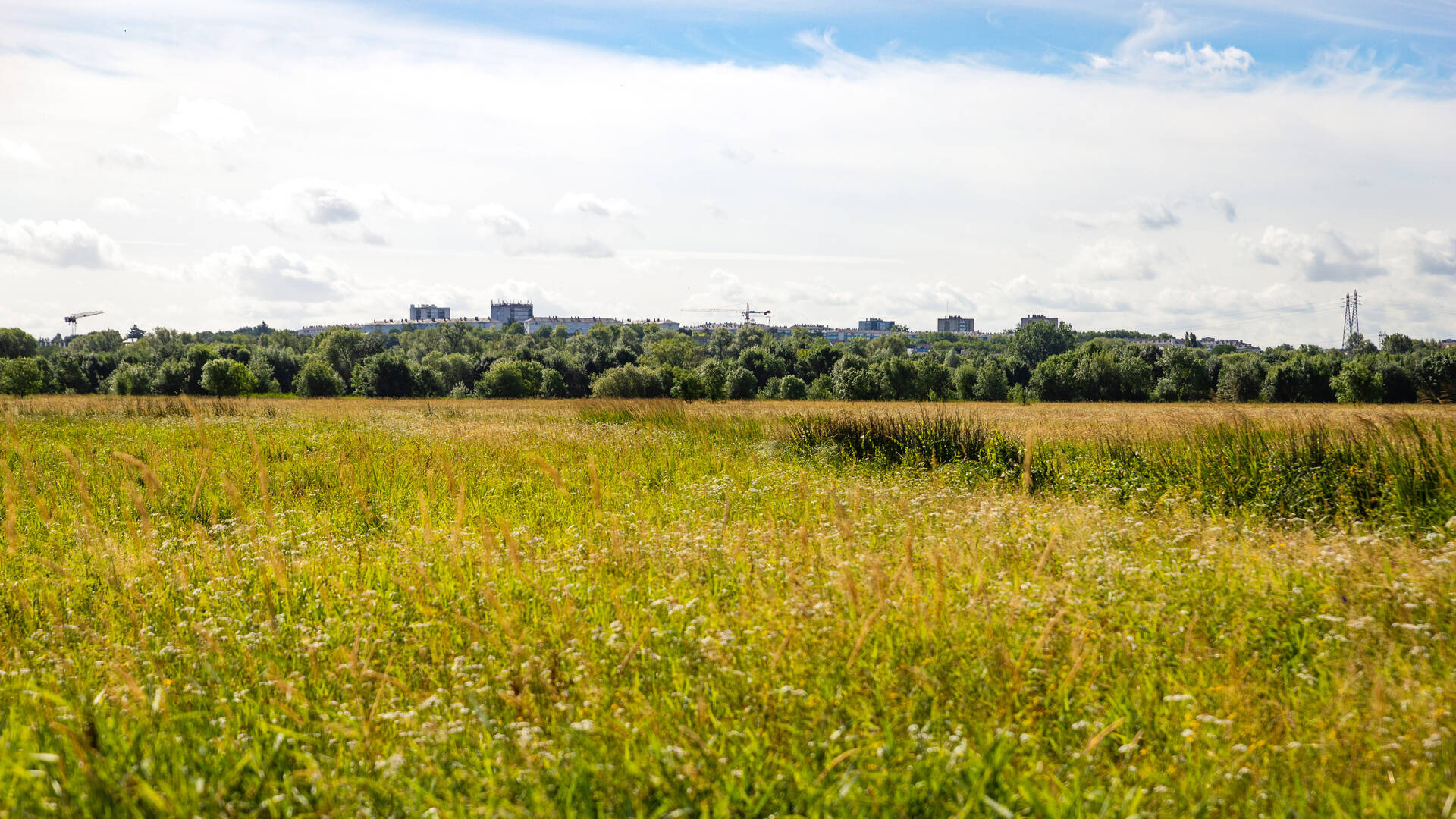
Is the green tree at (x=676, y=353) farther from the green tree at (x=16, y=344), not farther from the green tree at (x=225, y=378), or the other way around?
the green tree at (x=16, y=344)

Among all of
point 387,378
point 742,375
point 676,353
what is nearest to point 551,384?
point 387,378

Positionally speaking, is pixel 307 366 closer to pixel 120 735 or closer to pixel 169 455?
pixel 169 455

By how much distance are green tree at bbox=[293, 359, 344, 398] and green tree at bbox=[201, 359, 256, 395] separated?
17.7 m

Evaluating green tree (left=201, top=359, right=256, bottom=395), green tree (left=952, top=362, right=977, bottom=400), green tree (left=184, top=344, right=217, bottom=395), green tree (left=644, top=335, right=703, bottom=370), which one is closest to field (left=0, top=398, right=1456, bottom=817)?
green tree (left=201, top=359, right=256, bottom=395)

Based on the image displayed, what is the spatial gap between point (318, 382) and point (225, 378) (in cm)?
2556

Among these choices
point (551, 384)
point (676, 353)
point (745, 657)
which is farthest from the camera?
point (676, 353)

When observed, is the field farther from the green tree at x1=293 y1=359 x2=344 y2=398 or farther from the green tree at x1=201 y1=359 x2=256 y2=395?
the green tree at x1=293 y1=359 x2=344 y2=398

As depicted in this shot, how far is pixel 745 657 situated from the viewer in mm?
4352

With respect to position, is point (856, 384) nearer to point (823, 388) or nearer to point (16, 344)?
point (823, 388)

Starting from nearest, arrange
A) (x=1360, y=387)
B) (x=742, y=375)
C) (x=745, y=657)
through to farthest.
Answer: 1. (x=745, y=657)
2. (x=1360, y=387)
3. (x=742, y=375)

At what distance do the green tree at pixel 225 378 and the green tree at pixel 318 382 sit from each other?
17.7m

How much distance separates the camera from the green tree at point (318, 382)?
3814 inches

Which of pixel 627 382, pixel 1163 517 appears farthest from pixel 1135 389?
pixel 1163 517

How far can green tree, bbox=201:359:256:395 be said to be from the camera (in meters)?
71.2
